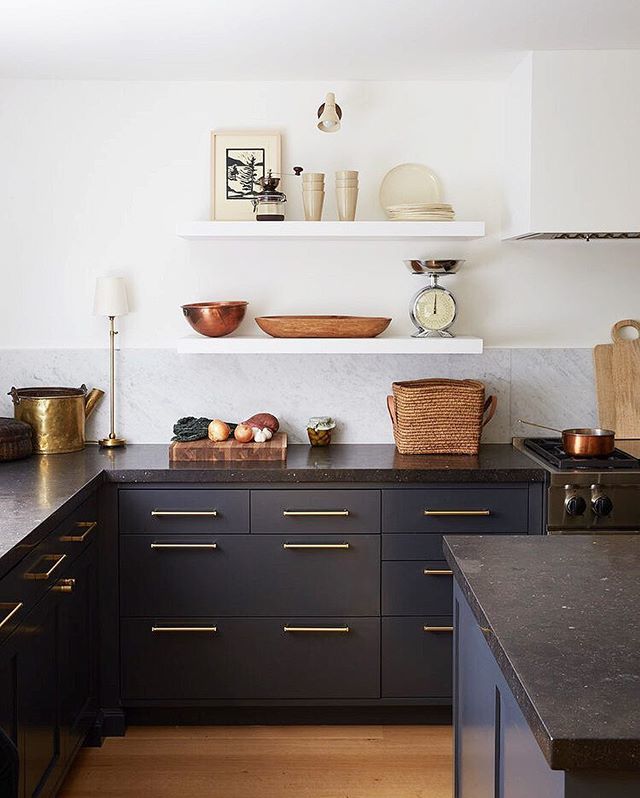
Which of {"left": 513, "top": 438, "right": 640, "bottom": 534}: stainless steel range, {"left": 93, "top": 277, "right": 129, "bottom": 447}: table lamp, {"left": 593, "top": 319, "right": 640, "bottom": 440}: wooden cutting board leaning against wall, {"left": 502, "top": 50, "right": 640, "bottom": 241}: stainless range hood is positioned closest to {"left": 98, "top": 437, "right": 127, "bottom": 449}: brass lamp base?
{"left": 93, "top": 277, "right": 129, "bottom": 447}: table lamp

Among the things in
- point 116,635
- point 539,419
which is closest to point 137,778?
point 116,635

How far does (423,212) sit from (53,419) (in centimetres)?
162

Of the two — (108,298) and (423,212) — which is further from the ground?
(423,212)

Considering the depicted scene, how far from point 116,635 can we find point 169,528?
0.43 metres

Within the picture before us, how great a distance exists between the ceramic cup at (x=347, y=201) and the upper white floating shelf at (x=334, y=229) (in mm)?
93

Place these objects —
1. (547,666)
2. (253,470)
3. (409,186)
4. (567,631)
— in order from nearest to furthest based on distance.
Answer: (547,666)
(567,631)
(253,470)
(409,186)

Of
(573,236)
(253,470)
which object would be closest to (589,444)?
(573,236)

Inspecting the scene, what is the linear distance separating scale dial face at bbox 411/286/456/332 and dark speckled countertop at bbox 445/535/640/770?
63.4 inches

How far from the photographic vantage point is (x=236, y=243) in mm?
4113

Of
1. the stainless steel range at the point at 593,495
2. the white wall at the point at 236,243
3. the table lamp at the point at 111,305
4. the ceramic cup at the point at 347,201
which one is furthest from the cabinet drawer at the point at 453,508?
the table lamp at the point at 111,305

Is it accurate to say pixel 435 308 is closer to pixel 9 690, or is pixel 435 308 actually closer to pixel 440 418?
pixel 440 418

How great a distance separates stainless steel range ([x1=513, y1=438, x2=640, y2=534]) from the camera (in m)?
3.46

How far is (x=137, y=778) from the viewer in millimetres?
3314

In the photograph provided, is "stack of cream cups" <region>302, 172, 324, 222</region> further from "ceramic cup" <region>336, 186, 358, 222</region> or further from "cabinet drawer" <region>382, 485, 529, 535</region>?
"cabinet drawer" <region>382, 485, 529, 535</region>
